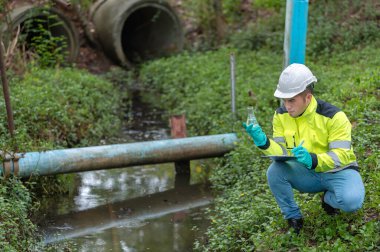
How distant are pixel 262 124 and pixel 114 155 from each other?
1.99 m

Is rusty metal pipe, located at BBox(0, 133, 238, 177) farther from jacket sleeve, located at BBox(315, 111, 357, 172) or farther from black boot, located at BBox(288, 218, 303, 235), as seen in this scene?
jacket sleeve, located at BBox(315, 111, 357, 172)

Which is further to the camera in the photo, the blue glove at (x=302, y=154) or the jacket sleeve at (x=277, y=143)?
the jacket sleeve at (x=277, y=143)

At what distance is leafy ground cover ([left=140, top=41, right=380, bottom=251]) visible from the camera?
5.28 metres

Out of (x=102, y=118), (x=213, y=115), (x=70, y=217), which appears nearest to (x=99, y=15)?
(x=102, y=118)

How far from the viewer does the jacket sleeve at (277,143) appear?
5.13m

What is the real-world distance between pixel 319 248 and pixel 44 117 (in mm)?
4987

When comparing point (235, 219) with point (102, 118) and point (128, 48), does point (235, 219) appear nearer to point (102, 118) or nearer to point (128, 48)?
point (102, 118)

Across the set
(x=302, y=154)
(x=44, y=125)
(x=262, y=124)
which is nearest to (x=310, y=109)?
(x=302, y=154)

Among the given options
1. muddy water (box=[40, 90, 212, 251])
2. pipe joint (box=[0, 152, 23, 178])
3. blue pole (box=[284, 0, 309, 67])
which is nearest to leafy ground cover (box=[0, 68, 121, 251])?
pipe joint (box=[0, 152, 23, 178])

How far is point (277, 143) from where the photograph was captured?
5.29 m

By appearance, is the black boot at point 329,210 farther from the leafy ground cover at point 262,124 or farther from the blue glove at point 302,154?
the blue glove at point 302,154

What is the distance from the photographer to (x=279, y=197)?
5324 mm

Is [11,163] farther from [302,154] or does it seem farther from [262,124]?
[302,154]

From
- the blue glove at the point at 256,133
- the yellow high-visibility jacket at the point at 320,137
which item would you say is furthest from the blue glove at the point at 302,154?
the blue glove at the point at 256,133
